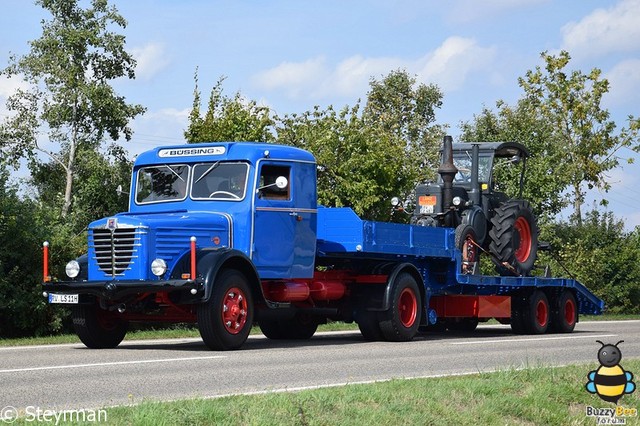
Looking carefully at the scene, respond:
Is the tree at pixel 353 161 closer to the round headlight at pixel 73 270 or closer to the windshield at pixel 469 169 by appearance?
the windshield at pixel 469 169

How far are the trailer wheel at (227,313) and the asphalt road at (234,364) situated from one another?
1.02 ft

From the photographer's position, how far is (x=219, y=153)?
17.6m

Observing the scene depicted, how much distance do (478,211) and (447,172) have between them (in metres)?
1.21

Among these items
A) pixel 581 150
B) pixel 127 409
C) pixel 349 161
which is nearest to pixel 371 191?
pixel 349 161

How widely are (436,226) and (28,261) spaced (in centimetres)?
798

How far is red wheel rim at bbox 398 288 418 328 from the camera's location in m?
20.0

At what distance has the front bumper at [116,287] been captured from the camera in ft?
50.5

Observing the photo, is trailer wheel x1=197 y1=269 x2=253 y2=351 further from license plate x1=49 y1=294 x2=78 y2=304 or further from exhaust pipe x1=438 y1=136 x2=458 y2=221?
exhaust pipe x1=438 y1=136 x2=458 y2=221

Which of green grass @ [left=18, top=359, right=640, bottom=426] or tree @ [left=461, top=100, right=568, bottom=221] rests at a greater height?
tree @ [left=461, top=100, right=568, bottom=221]

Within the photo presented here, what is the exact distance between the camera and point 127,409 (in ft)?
29.3

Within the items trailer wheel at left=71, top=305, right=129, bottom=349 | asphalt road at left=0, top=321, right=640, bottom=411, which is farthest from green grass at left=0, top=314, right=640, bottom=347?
trailer wheel at left=71, top=305, right=129, bottom=349

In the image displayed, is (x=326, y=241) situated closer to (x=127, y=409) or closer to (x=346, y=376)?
(x=346, y=376)

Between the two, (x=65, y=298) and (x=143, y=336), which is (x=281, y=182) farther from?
(x=143, y=336)

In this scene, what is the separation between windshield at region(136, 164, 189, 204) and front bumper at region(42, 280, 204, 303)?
2252 millimetres
